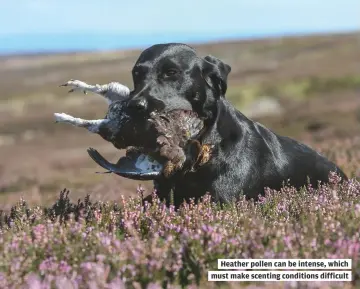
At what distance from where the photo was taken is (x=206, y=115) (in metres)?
7.37

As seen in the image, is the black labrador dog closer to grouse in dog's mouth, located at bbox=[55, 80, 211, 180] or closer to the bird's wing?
grouse in dog's mouth, located at bbox=[55, 80, 211, 180]

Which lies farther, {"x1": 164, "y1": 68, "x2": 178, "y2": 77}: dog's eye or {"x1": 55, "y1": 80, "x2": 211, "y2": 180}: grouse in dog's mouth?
{"x1": 164, "y1": 68, "x2": 178, "y2": 77}: dog's eye

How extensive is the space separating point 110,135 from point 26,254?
2.36 metres

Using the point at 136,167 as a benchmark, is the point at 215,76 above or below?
above

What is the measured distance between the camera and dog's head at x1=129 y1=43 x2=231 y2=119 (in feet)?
23.3

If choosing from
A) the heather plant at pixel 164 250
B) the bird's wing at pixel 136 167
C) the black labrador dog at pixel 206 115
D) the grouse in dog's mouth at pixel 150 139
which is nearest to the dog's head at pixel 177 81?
the black labrador dog at pixel 206 115

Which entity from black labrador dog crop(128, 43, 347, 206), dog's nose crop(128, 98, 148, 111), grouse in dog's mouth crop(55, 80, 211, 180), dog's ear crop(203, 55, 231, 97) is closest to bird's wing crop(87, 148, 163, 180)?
grouse in dog's mouth crop(55, 80, 211, 180)

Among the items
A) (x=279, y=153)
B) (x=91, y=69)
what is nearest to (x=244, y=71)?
(x=91, y=69)

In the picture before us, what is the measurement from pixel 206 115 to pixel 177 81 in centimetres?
48

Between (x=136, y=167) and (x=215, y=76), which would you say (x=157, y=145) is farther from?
(x=215, y=76)

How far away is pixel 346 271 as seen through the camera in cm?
457

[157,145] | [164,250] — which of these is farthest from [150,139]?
[164,250]

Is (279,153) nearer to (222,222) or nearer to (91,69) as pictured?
(222,222)

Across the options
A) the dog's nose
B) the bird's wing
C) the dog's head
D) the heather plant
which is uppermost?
the dog's head
